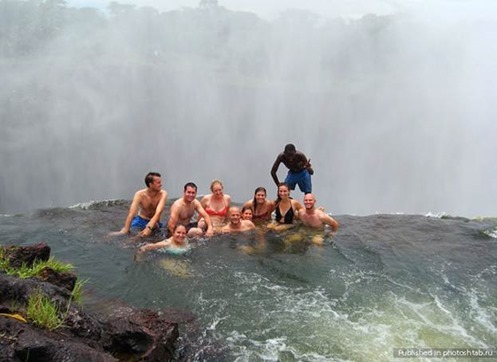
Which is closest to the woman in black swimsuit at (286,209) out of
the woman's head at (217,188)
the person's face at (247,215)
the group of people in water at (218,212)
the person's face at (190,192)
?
the group of people in water at (218,212)

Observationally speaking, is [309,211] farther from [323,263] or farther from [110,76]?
[110,76]

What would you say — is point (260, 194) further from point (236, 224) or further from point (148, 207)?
point (148, 207)

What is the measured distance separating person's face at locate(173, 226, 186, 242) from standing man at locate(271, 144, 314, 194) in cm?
357

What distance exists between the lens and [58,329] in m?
3.55

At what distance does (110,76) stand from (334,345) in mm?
29810

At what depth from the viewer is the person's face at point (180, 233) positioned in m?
7.89

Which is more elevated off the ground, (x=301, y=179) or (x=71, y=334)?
(x=301, y=179)

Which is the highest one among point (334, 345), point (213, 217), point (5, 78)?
point (5, 78)

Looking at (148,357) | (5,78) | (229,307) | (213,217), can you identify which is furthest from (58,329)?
(5,78)

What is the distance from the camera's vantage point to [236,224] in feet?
30.7

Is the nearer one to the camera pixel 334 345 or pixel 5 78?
pixel 334 345

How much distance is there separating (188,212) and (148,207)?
1.02 metres

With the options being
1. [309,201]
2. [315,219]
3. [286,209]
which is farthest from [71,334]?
[315,219]

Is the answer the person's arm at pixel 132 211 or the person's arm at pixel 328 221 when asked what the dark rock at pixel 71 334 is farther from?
the person's arm at pixel 328 221
